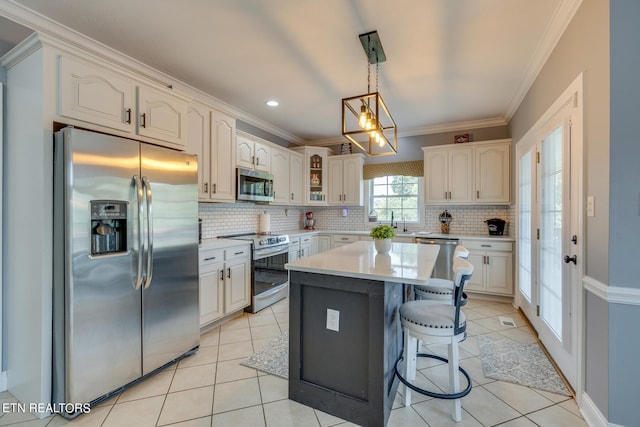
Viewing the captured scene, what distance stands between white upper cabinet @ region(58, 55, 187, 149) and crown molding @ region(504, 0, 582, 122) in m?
3.09

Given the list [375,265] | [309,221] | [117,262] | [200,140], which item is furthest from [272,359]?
[309,221]

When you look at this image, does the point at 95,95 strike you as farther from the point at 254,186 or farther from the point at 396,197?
the point at 396,197

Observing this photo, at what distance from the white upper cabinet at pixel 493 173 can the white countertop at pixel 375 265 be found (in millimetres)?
2315

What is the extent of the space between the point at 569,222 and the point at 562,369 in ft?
3.83

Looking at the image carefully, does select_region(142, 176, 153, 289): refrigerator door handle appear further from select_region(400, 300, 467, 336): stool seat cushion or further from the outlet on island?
select_region(400, 300, 467, 336): stool seat cushion

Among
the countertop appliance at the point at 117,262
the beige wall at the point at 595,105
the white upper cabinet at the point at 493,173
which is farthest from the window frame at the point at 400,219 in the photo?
the countertop appliance at the point at 117,262

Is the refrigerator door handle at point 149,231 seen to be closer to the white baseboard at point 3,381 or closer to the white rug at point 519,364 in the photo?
the white baseboard at point 3,381

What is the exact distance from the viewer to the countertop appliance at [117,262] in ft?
5.84

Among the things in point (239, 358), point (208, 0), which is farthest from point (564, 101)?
point (239, 358)

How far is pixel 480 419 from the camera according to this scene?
70.3 inches

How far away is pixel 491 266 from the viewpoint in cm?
399

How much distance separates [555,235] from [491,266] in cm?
175

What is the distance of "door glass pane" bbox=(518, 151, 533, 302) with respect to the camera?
10.6 feet

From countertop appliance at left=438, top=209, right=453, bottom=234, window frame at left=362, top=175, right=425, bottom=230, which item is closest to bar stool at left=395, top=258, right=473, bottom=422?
countertop appliance at left=438, top=209, right=453, bottom=234
